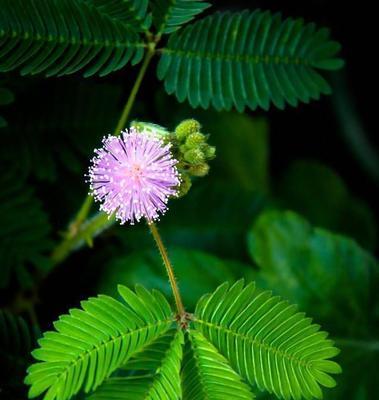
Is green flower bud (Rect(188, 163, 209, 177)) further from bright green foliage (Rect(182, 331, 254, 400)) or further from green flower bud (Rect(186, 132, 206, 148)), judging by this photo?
bright green foliage (Rect(182, 331, 254, 400))

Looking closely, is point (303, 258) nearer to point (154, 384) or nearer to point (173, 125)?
point (173, 125)

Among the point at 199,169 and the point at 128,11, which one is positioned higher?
the point at 128,11

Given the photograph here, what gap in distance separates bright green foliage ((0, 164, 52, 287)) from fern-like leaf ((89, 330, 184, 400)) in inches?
16.9

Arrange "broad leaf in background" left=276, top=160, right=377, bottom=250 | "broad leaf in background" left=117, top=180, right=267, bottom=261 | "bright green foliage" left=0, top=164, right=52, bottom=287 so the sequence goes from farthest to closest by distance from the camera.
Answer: "broad leaf in background" left=276, top=160, right=377, bottom=250, "broad leaf in background" left=117, top=180, right=267, bottom=261, "bright green foliage" left=0, top=164, right=52, bottom=287

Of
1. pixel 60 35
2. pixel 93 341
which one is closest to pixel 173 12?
pixel 60 35

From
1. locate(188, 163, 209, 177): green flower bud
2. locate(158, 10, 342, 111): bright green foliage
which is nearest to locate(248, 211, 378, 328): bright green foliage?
locate(158, 10, 342, 111): bright green foliage

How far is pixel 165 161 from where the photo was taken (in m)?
0.94

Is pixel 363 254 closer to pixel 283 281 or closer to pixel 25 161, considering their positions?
pixel 283 281

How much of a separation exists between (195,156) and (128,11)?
0.91 ft

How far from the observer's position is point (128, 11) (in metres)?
1.05

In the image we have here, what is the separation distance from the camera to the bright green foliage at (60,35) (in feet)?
3.20

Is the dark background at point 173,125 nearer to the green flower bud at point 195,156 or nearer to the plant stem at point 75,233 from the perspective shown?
the plant stem at point 75,233

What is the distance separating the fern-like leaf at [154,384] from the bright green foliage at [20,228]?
1.41 feet

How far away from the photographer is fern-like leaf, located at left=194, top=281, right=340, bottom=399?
876 mm
